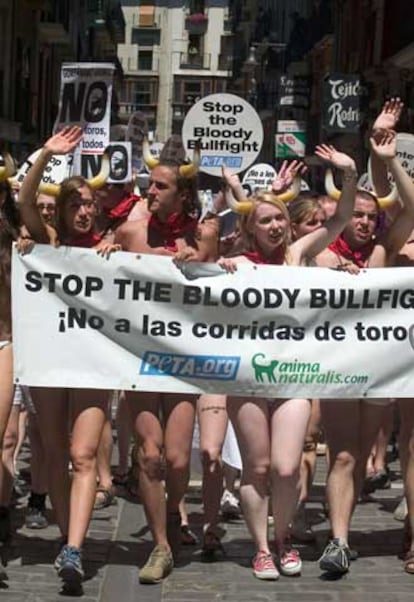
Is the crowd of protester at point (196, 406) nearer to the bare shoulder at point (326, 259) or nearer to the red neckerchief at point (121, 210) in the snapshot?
the bare shoulder at point (326, 259)

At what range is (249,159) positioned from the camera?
44.5ft

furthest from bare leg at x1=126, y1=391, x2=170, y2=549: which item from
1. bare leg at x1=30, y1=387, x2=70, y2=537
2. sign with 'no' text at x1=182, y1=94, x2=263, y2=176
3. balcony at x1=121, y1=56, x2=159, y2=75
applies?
balcony at x1=121, y1=56, x2=159, y2=75

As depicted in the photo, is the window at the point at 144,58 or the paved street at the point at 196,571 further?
the window at the point at 144,58

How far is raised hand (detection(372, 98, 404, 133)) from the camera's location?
283 inches

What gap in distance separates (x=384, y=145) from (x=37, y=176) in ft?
5.73

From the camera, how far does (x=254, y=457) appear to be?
6977 millimetres

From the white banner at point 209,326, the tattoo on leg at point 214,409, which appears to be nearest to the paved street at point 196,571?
the tattoo on leg at point 214,409

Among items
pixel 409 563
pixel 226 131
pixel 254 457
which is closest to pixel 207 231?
pixel 254 457

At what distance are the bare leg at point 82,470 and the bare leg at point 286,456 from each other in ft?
2.84

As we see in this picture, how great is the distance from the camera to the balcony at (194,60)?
4065 inches

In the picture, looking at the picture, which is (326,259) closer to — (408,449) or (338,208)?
(338,208)

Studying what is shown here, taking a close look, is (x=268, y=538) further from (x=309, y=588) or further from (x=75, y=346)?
(x=75, y=346)

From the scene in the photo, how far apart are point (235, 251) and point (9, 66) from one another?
95.3ft

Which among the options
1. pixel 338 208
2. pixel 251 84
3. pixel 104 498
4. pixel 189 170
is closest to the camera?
pixel 338 208
